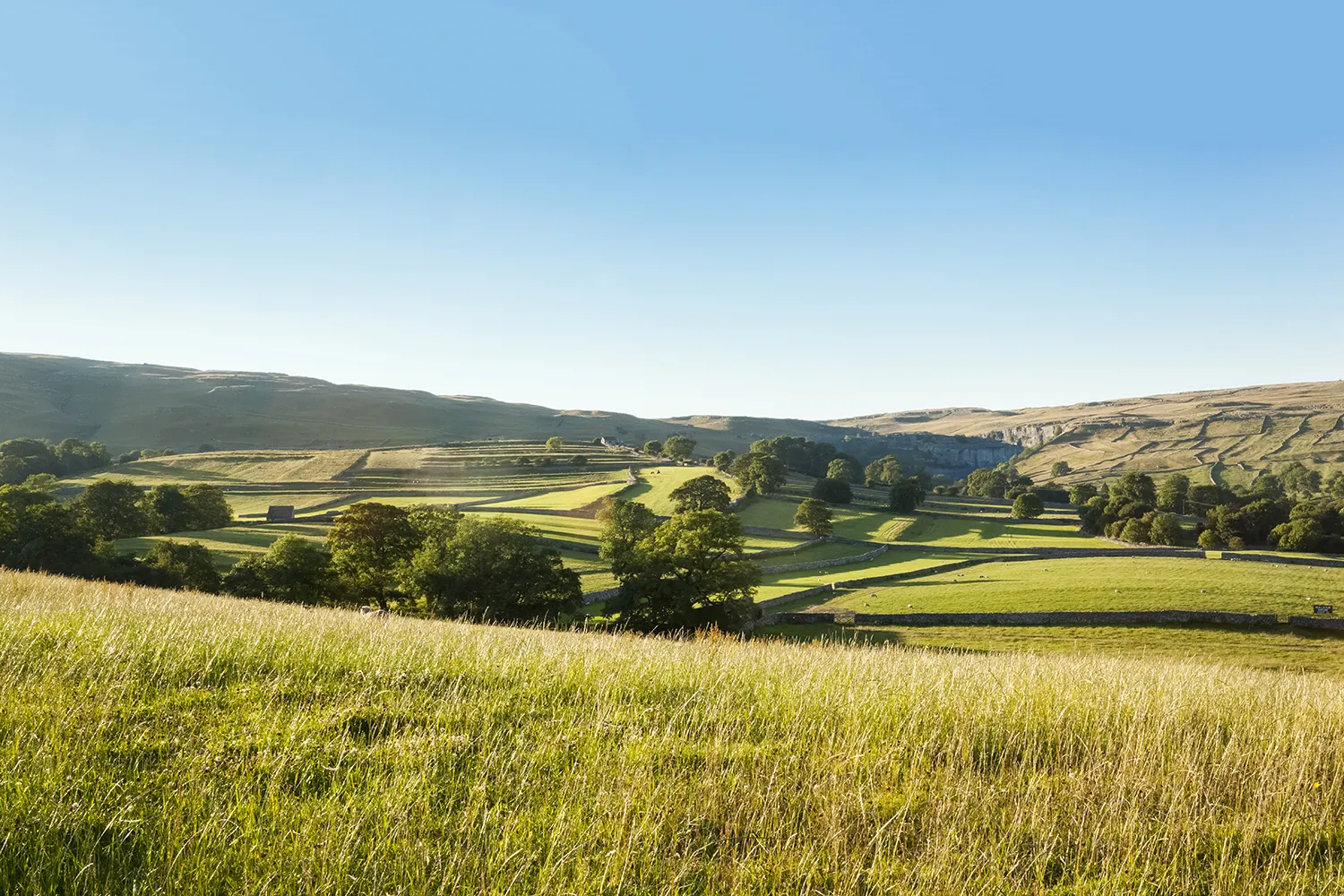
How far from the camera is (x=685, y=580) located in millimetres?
47188

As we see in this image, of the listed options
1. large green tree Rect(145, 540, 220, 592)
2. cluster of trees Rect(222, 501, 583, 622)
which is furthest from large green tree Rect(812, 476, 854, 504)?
large green tree Rect(145, 540, 220, 592)

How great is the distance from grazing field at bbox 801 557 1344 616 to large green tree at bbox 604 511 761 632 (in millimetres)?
10416

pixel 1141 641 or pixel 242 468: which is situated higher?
pixel 242 468

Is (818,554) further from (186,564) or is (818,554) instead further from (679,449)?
(679,449)

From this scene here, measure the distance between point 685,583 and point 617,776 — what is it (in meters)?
42.9

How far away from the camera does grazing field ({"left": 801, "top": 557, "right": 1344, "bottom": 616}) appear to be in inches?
1889

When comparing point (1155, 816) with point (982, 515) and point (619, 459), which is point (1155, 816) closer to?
point (982, 515)

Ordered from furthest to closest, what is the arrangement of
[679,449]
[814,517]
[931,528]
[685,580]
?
[679,449] < [931,528] < [814,517] < [685,580]

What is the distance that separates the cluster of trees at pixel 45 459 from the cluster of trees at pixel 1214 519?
160m

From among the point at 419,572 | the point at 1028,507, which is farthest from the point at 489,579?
the point at 1028,507

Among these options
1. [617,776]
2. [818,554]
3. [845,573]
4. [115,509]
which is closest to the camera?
[617,776]

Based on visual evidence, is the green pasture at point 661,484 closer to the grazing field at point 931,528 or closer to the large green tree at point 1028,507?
the grazing field at point 931,528

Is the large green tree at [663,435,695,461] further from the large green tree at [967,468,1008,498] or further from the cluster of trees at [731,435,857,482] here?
the large green tree at [967,468,1008,498]

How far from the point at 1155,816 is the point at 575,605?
4551 cm
